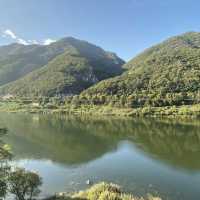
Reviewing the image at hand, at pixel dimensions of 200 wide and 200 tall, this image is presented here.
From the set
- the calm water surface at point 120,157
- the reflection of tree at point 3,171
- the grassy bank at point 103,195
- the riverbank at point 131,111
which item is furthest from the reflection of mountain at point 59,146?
the riverbank at point 131,111

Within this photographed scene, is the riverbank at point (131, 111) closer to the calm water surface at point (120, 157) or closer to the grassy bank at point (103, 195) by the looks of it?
the calm water surface at point (120, 157)

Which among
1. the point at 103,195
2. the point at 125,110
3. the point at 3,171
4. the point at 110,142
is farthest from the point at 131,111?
the point at 3,171

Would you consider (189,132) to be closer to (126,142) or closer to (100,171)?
(126,142)

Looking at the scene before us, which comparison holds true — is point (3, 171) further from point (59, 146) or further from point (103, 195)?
point (59, 146)

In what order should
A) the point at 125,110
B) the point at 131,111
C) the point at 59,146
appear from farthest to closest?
1. the point at 125,110
2. the point at 131,111
3. the point at 59,146

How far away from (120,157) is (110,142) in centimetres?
2008

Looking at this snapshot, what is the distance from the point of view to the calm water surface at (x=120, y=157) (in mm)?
40344

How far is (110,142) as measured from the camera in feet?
268

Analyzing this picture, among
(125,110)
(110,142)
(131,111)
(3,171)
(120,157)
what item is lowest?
(120,157)

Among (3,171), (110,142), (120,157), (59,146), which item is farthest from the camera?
(110,142)

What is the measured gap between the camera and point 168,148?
70000mm

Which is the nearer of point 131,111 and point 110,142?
point 110,142

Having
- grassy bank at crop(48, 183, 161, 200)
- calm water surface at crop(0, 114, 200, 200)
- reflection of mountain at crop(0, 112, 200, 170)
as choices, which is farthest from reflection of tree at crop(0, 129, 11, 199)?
reflection of mountain at crop(0, 112, 200, 170)

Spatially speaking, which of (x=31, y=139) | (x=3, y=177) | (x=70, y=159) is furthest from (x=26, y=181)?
(x=31, y=139)
